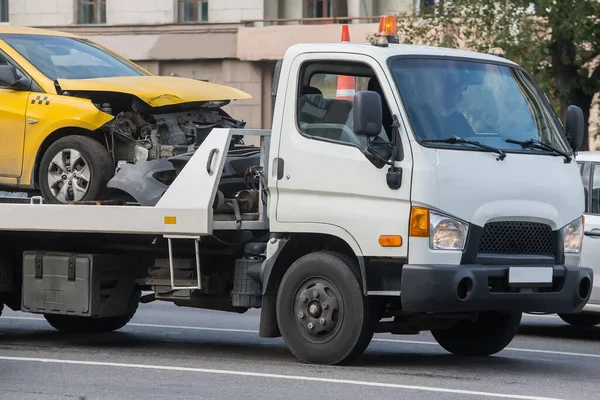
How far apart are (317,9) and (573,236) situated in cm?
2471

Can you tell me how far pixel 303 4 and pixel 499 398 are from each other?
26685mm

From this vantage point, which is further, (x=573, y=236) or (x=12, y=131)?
(x=12, y=131)

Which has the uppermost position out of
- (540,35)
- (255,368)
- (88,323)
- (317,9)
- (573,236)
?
(317,9)

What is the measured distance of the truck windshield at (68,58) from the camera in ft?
38.2

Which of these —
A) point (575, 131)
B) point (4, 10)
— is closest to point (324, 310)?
point (575, 131)

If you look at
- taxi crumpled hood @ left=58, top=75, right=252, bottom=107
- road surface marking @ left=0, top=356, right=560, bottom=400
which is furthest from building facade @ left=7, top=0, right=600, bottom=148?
road surface marking @ left=0, top=356, right=560, bottom=400

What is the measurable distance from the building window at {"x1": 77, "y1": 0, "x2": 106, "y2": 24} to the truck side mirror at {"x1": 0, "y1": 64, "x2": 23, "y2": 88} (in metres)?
24.8

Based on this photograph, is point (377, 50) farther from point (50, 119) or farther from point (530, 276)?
point (50, 119)

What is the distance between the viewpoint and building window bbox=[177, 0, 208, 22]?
35069 millimetres

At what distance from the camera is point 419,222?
9.38 meters

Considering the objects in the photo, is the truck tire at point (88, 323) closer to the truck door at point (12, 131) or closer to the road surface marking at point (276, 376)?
the truck door at point (12, 131)

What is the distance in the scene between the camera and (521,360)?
10.9m

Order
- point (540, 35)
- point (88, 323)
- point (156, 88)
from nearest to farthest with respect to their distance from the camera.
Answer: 1. point (156, 88)
2. point (88, 323)
3. point (540, 35)

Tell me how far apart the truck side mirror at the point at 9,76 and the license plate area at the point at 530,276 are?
14.4 ft
